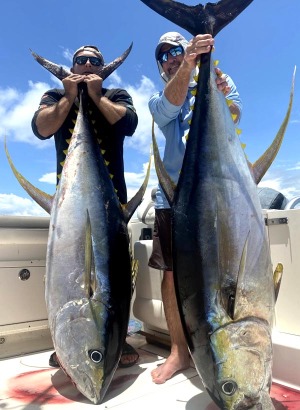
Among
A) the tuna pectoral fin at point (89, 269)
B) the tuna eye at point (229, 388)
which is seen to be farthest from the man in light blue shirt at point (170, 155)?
the tuna eye at point (229, 388)

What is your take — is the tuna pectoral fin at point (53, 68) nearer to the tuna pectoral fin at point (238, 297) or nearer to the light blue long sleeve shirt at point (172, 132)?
the light blue long sleeve shirt at point (172, 132)

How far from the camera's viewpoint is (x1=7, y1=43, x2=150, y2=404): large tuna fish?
5.89 ft

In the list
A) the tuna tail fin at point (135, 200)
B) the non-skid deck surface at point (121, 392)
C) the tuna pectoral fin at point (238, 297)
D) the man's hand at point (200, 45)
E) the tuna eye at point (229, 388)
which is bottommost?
the non-skid deck surface at point (121, 392)

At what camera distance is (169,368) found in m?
2.19

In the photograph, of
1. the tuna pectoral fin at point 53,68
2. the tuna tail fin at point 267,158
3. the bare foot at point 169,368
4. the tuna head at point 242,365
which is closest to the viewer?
the tuna head at point 242,365

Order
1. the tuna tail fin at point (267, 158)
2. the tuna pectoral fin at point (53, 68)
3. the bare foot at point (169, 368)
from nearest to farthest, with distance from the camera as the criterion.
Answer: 1. the tuna tail fin at point (267, 158)
2. the bare foot at point (169, 368)
3. the tuna pectoral fin at point (53, 68)

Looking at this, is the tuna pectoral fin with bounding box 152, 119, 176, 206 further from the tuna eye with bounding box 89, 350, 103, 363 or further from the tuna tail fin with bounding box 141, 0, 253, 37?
the tuna eye with bounding box 89, 350, 103, 363

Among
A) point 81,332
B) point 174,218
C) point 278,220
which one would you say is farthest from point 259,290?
point 81,332

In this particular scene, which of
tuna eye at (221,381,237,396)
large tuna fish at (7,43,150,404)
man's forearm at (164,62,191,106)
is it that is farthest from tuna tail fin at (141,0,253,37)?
tuna eye at (221,381,237,396)

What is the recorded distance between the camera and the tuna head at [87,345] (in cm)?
177

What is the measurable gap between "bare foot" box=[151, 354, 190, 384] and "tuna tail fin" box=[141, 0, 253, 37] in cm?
170

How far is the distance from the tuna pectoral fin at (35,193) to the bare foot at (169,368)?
41.4 inches

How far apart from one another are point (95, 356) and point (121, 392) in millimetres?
365

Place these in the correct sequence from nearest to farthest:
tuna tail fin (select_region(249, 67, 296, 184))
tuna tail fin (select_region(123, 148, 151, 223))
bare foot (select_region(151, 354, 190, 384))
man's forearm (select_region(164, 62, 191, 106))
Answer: tuna tail fin (select_region(249, 67, 296, 184))
man's forearm (select_region(164, 62, 191, 106))
bare foot (select_region(151, 354, 190, 384))
tuna tail fin (select_region(123, 148, 151, 223))
